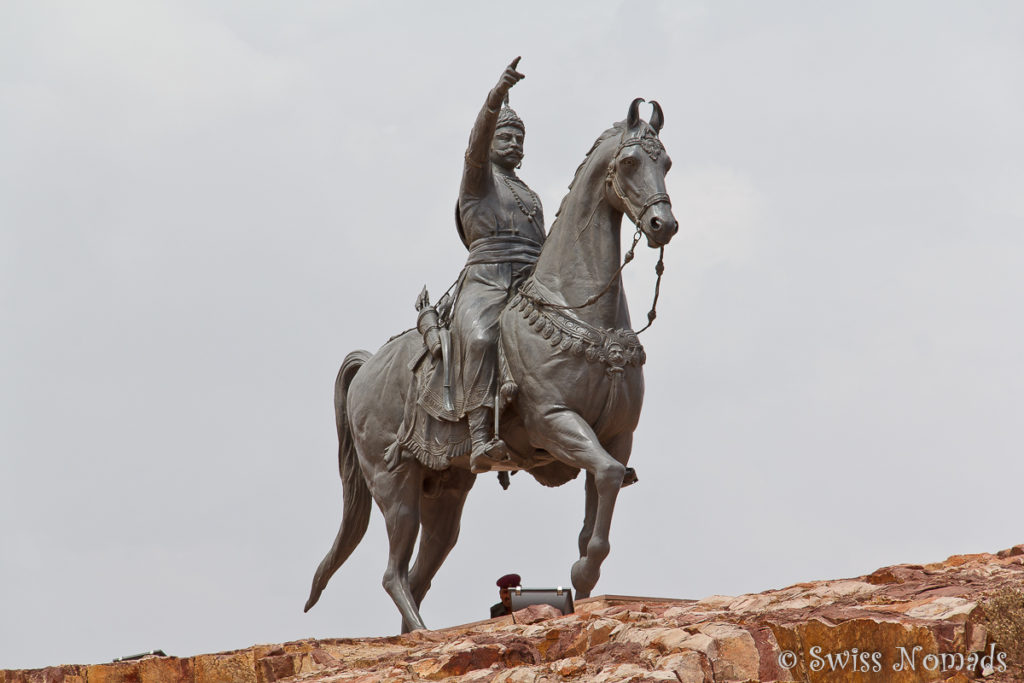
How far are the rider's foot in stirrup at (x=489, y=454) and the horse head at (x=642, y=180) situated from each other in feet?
6.12

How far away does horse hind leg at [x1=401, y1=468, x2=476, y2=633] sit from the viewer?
13250 mm

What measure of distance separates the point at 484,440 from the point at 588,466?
107 cm

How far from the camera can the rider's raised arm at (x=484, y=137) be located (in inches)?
454

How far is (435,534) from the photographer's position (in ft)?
43.6

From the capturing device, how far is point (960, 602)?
8258 mm

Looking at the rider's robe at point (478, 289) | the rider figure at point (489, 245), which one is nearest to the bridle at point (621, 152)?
the rider figure at point (489, 245)

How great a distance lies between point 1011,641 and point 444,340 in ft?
18.1

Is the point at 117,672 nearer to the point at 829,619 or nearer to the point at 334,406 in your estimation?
the point at 334,406

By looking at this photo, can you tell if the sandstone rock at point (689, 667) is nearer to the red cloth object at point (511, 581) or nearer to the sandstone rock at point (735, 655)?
the sandstone rock at point (735, 655)

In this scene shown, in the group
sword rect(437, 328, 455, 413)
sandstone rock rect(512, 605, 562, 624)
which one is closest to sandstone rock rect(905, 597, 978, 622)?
sandstone rock rect(512, 605, 562, 624)

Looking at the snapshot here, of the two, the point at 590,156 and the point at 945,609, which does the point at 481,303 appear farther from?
the point at 945,609

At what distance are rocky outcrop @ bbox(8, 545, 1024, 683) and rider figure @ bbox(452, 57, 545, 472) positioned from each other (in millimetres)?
1746

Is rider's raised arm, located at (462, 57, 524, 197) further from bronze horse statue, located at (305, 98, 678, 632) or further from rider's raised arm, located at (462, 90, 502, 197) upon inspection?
bronze horse statue, located at (305, 98, 678, 632)

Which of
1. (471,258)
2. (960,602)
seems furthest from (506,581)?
(960,602)
